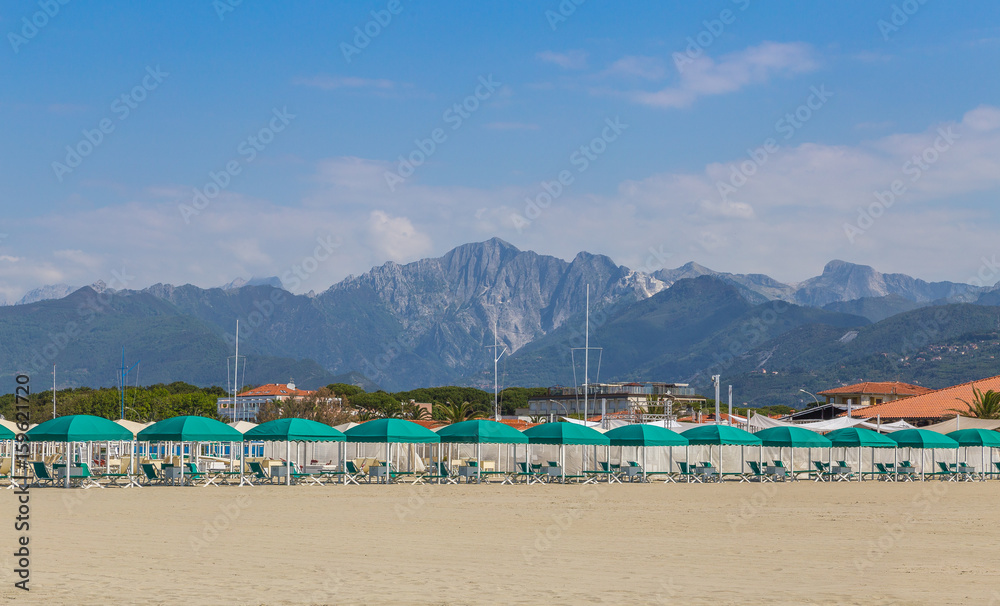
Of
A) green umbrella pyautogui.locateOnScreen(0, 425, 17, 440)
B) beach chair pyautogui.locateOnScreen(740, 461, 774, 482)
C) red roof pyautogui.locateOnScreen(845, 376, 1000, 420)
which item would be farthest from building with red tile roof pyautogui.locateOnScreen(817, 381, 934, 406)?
green umbrella pyautogui.locateOnScreen(0, 425, 17, 440)

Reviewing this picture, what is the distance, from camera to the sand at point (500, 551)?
9.43 metres

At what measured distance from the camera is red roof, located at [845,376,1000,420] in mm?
63219

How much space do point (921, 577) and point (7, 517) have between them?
14.1 m

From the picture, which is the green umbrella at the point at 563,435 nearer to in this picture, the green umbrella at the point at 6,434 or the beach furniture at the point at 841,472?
the beach furniture at the point at 841,472

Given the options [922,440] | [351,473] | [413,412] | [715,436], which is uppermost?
[413,412]

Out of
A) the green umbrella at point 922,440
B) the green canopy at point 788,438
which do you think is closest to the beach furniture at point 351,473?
the green canopy at point 788,438

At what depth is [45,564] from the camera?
10.9 meters

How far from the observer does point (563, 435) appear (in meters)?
31.8

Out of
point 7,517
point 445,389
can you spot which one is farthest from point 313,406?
point 7,517

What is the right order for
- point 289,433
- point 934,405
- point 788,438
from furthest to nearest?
point 934,405 < point 788,438 < point 289,433

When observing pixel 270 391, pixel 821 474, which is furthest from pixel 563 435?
pixel 270 391

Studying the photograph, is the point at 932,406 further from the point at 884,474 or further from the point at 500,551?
the point at 500,551

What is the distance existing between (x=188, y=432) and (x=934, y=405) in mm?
51773

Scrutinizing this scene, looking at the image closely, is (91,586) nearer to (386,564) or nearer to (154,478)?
(386,564)
